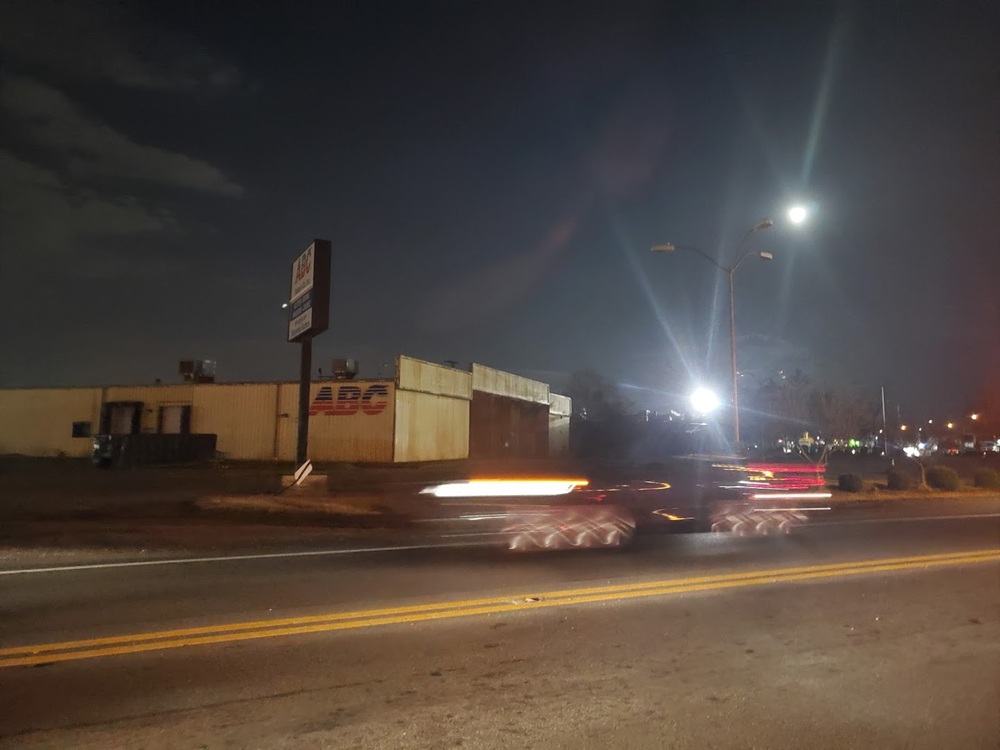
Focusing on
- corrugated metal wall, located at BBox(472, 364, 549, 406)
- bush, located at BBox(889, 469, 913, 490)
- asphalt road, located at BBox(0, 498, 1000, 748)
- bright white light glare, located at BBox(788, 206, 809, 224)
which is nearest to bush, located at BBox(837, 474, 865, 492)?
bush, located at BBox(889, 469, 913, 490)

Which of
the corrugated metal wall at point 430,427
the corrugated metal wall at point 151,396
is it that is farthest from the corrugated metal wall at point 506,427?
the corrugated metal wall at point 151,396

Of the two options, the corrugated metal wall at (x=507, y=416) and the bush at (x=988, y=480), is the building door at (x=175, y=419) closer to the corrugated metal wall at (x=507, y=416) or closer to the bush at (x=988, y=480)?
the corrugated metal wall at (x=507, y=416)

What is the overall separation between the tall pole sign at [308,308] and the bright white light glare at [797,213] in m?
12.4

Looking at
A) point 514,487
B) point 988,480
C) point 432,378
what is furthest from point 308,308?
point 988,480

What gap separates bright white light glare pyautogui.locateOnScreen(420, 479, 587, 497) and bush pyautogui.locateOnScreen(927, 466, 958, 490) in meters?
17.8

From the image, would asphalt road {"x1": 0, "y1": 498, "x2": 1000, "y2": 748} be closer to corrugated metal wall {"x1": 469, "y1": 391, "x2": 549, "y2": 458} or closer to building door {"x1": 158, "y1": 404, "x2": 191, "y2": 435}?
building door {"x1": 158, "y1": 404, "x2": 191, "y2": 435}

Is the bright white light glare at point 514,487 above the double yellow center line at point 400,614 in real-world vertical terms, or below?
above

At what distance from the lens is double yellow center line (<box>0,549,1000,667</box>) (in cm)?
664

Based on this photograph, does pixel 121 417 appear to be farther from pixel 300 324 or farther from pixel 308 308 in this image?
pixel 308 308

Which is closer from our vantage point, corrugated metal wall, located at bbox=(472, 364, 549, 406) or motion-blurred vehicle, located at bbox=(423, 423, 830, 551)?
motion-blurred vehicle, located at bbox=(423, 423, 830, 551)

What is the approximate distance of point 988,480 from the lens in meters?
29.3

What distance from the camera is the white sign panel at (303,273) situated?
852 inches

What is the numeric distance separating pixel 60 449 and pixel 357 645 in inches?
1754

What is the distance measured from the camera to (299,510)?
59.7 feet
